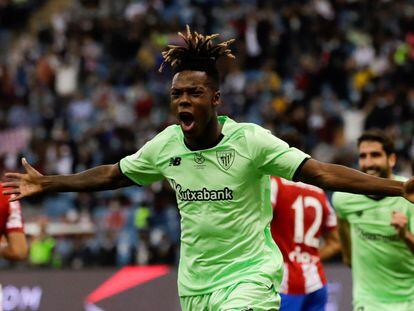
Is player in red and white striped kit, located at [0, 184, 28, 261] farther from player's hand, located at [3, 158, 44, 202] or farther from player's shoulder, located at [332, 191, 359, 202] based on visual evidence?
player's shoulder, located at [332, 191, 359, 202]

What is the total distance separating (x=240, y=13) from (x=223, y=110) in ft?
10.4

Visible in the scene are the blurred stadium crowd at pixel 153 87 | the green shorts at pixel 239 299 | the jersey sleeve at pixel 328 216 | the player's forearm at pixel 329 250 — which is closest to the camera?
the green shorts at pixel 239 299

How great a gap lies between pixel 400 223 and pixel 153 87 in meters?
13.7

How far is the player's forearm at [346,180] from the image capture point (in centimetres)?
642

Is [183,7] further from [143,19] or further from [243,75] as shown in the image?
[243,75]

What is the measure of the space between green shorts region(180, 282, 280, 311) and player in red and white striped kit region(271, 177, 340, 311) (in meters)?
2.26

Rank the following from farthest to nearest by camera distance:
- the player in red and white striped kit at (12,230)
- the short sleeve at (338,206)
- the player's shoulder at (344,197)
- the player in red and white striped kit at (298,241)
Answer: the short sleeve at (338,206) < the player's shoulder at (344,197) < the player in red and white striped kit at (298,241) < the player in red and white striped kit at (12,230)

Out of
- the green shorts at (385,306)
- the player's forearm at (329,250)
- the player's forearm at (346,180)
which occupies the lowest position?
the green shorts at (385,306)

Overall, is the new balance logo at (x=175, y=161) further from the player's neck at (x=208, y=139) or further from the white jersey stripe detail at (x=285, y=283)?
the white jersey stripe detail at (x=285, y=283)

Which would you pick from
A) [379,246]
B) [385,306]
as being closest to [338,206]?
[379,246]

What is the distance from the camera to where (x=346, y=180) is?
6.52 meters

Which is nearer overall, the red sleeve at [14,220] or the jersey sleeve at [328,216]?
the red sleeve at [14,220]

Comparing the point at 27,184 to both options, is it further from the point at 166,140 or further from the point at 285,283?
the point at 285,283

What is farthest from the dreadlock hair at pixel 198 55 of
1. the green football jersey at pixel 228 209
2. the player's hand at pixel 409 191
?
the player's hand at pixel 409 191
